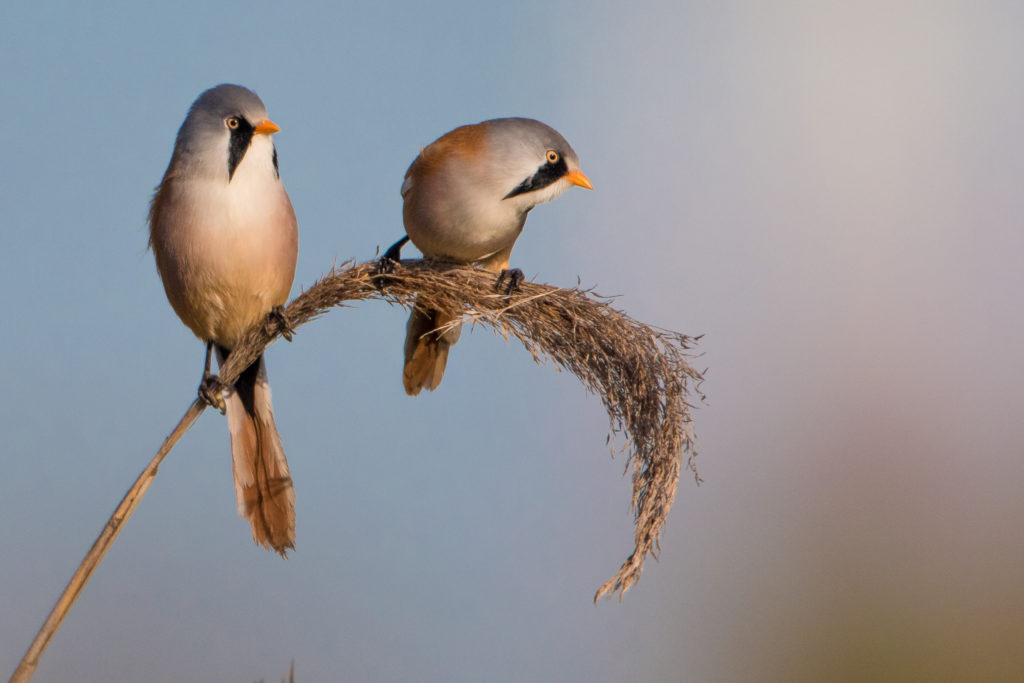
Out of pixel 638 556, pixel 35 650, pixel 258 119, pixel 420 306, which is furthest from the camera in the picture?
pixel 420 306

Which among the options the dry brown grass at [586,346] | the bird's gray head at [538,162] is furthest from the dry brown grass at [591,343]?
the bird's gray head at [538,162]

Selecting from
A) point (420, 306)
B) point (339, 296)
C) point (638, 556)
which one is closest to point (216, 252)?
point (339, 296)

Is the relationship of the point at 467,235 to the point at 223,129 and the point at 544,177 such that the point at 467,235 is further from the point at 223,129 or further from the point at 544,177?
the point at 223,129

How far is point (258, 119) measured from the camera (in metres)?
2.20

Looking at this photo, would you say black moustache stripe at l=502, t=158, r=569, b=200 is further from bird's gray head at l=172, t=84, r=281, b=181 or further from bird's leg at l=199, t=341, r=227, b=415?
bird's leg at l=199, t=341, r=227, b=415

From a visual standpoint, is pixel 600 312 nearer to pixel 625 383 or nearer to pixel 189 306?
pixel 625 383

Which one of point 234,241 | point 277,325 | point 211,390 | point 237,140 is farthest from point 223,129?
point 211,390

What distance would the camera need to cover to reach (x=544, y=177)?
2768 mm

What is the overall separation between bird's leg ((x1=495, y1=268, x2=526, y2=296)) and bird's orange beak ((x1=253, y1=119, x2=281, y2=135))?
27.1 inches

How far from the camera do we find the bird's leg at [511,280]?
8.00 feet

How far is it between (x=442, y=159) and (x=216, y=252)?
871 millimetres

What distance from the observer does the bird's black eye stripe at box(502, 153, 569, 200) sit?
2762 mm

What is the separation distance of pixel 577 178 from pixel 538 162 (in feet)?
0.42

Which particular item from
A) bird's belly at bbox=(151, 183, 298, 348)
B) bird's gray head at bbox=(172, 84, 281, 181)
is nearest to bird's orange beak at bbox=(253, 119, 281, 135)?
bird's gray head at bbox=(172, 84, 281, 181)
